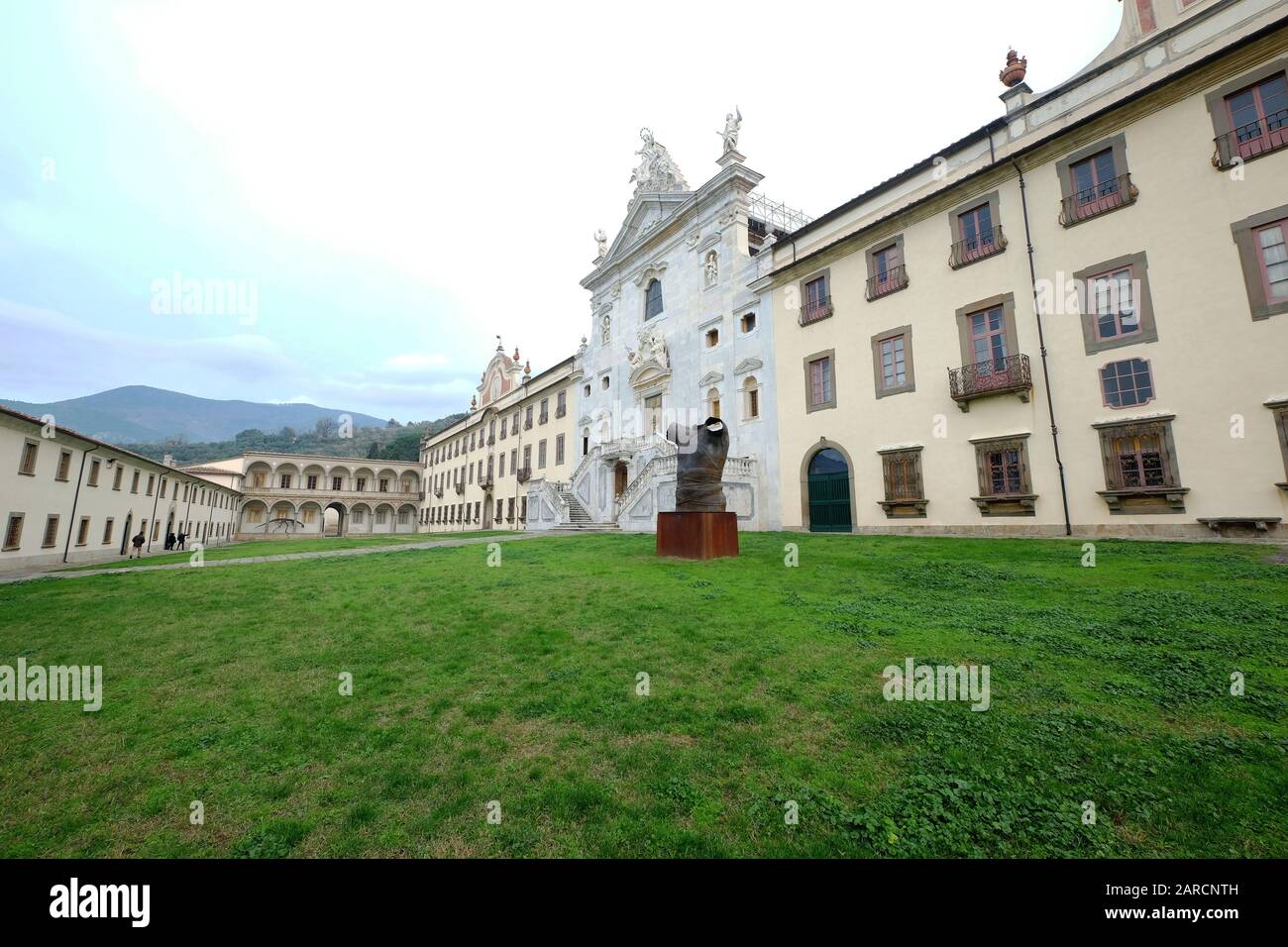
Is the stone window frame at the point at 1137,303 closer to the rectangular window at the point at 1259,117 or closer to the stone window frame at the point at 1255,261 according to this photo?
the stone window frame at the point at 1255,261

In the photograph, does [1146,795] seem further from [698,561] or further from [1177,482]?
[1177,482]

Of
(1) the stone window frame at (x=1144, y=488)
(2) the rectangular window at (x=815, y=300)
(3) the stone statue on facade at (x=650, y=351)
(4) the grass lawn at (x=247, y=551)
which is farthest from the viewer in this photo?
(3) the stone statue on facade at (x=650, y=351)

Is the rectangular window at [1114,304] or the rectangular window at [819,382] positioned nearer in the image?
the rectangular window at [1114,304]

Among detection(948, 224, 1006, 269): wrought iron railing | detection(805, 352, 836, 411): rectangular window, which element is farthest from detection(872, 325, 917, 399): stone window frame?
detection(948, 224, 1006, 269): wrought iron railing

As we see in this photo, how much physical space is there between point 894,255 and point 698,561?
603 inches

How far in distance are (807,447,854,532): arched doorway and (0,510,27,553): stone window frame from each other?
1242 inches

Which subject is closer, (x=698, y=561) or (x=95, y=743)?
(x=95, y=743)

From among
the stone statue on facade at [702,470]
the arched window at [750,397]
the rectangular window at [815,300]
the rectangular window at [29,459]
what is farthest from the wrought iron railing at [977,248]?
the rectangular window at [29,459]

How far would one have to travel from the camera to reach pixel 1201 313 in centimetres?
1285


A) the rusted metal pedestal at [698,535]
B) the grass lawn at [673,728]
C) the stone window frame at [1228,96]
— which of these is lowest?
the grass lawn at [673,728]

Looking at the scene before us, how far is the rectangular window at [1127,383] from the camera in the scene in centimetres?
1361

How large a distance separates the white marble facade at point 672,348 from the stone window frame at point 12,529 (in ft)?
77.1

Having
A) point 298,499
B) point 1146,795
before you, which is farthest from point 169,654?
point 298,499

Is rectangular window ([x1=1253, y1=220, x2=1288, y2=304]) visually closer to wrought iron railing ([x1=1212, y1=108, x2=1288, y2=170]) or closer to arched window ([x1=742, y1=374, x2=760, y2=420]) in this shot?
wrought iron railing ([x1=1212, y1=108, x2=1288, y2=170])
